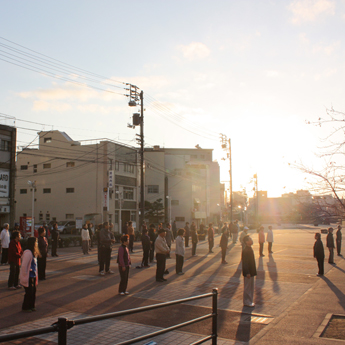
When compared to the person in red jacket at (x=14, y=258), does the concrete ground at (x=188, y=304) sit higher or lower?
lower

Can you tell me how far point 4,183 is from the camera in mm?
A: 29000

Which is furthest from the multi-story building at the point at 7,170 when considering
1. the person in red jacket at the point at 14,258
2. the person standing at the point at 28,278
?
the person standing at the point at 28,278

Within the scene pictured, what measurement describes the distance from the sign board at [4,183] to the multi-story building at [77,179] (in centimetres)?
1488

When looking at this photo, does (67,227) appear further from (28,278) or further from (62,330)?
(62,330)

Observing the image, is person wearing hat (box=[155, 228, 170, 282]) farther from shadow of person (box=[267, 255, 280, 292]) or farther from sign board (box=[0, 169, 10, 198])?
sign board (box=[0, 169, 10, 198])

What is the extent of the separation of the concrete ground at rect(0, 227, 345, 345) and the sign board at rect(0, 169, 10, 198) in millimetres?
14987

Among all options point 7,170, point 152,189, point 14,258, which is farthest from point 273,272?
point 152,189

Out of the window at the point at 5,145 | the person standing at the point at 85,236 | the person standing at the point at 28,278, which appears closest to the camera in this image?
the person standing at the point at 28,278

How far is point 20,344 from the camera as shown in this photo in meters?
6.01

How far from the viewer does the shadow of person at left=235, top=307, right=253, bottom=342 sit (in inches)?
264

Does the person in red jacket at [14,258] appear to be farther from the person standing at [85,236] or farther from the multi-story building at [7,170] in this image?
the multi-story building at [7,170]

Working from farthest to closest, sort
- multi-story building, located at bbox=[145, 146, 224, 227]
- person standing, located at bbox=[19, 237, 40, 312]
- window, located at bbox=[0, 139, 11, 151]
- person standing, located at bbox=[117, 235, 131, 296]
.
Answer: multi-story building, located at bbox=[145, 146, 224, 227]
window, located at bbox=[0, 139, 11, 151]
person standing, located at bbox=[117, 235, 131, 296]
person standing, located at bbox=[19, 237, 40, 312]

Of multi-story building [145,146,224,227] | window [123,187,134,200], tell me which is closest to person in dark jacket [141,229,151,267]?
window [123,187,134,200]

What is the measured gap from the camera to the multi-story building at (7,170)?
28969 mm
